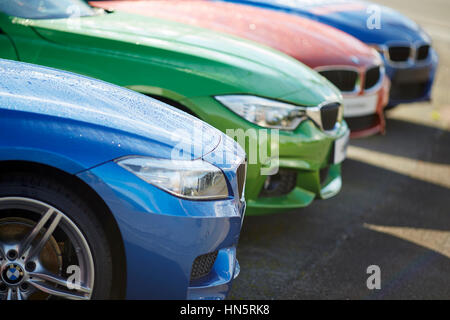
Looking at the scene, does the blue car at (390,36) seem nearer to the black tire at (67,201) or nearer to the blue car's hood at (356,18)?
the blue car's hood at (356,18)

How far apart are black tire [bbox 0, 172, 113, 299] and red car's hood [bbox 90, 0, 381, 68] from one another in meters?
3.27

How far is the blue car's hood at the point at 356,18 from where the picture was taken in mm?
7199

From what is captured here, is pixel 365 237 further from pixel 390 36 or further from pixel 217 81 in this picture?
pixel 390 36

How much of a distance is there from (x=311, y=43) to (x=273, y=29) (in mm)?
361

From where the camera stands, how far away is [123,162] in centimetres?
270

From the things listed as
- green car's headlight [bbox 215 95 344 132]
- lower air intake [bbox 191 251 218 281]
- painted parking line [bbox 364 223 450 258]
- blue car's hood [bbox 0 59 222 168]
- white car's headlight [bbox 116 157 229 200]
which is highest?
blue car's hood [bbox 0 59 222 168]

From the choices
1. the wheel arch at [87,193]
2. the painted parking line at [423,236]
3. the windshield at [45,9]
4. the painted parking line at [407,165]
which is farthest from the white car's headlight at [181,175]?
the painted parking line at [407,165]

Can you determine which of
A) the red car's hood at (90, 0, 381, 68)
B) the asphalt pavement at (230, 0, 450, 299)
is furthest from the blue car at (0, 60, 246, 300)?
the red car's hood at (90, 0, 381, 68)

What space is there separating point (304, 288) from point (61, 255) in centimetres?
158

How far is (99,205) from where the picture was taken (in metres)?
2.73

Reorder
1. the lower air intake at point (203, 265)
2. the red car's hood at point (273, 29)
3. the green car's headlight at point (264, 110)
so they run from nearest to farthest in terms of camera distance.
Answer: the lower air intake at point (203, 265) < the green car's headlight at point (264, 110) < the red car's hood at point (273, 29)

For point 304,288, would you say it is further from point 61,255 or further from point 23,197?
point 23,197

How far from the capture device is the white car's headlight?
273 centimetres

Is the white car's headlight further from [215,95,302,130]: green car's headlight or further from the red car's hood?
the red car's hood
